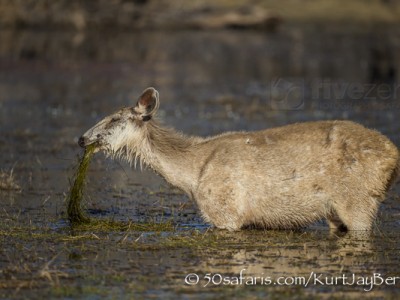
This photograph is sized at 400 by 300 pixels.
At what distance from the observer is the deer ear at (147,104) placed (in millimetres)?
10750

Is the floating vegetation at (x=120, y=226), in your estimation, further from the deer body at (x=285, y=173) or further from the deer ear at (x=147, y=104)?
the deer ear at (x=147, y=104)

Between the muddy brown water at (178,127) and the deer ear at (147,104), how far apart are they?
4.28 feet

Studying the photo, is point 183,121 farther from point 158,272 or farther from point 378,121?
point 158,272

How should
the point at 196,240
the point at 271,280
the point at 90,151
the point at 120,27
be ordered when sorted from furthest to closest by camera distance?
the point at 120,27, the point at 90,151, the point at 196,240, the point at 271,280

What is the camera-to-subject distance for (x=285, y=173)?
1035 centimetres

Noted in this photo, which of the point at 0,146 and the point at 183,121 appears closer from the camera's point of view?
the point at 0,146

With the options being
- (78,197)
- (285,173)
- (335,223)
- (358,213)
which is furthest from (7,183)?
(358,213)

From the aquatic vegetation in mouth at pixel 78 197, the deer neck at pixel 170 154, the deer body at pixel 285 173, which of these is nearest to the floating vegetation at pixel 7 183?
the aquatic vegetation in mouth at pixel 78 197

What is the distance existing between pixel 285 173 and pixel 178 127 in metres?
8.27

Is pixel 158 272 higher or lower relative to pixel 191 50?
lower

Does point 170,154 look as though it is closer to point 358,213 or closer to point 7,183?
point 358,213

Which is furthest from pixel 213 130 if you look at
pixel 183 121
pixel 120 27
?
pixel 120 27

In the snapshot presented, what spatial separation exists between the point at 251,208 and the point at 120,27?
2674 cm

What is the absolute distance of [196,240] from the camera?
32.8ft
